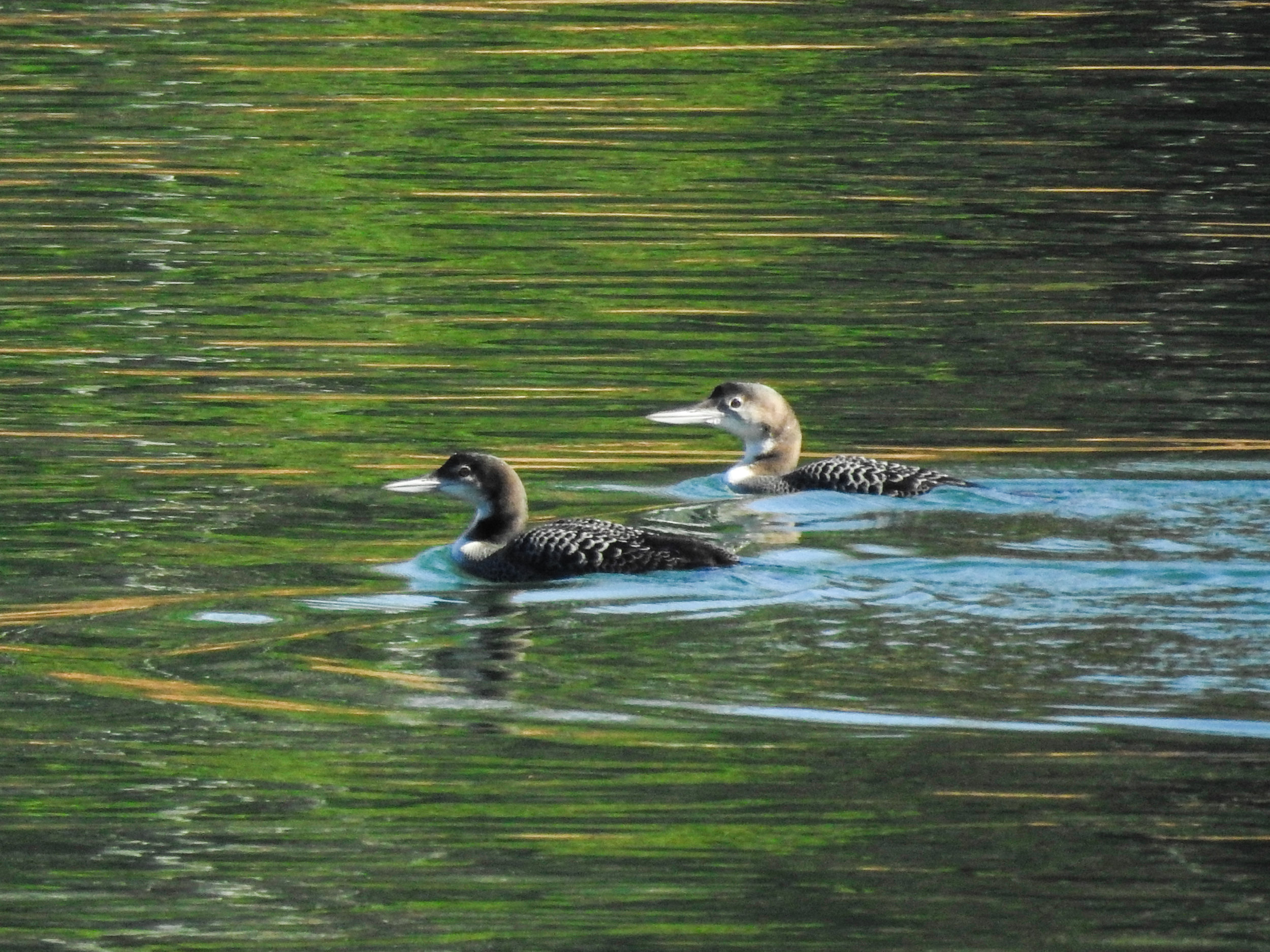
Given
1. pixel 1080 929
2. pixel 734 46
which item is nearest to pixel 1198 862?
pixel 1080 929

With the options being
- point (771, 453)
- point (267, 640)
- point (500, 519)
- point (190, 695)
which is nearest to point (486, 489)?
point (500, 519)

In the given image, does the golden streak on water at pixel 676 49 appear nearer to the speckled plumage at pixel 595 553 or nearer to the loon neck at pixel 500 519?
the loon neck at pixel 500 519

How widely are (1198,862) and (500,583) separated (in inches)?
158

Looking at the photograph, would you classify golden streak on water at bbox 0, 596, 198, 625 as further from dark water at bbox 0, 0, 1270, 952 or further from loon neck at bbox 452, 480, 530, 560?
loon neck at bbox 452, 480, 530, 560

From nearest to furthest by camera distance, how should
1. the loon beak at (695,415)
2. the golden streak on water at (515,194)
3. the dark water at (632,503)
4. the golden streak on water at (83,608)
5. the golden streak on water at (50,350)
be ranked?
the dark water at (632,503) → the golden streak on water at (83,608) → the loon beak at (695,415) → the golden streak on water at (50,350) → the golden streak on water at (515,194)

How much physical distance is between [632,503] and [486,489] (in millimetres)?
925

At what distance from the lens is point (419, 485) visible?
1138 cm

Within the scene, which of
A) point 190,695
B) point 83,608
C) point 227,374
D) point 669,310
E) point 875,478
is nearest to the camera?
point 190,695

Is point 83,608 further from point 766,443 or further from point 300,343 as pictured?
point 300,343

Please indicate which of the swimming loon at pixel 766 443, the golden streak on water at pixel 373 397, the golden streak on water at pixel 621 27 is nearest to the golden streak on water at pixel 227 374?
the golden streak on water at pixel 373 397

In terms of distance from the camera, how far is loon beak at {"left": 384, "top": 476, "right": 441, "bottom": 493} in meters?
11.4

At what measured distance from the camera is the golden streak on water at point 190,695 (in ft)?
28.9

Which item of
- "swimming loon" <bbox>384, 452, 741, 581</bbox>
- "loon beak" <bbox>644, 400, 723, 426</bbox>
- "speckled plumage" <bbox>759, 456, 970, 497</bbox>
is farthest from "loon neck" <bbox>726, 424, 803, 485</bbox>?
"swimming loon" <bbox>384, 452, 741, 581</bbox>

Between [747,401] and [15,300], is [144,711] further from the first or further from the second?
[15,300]
